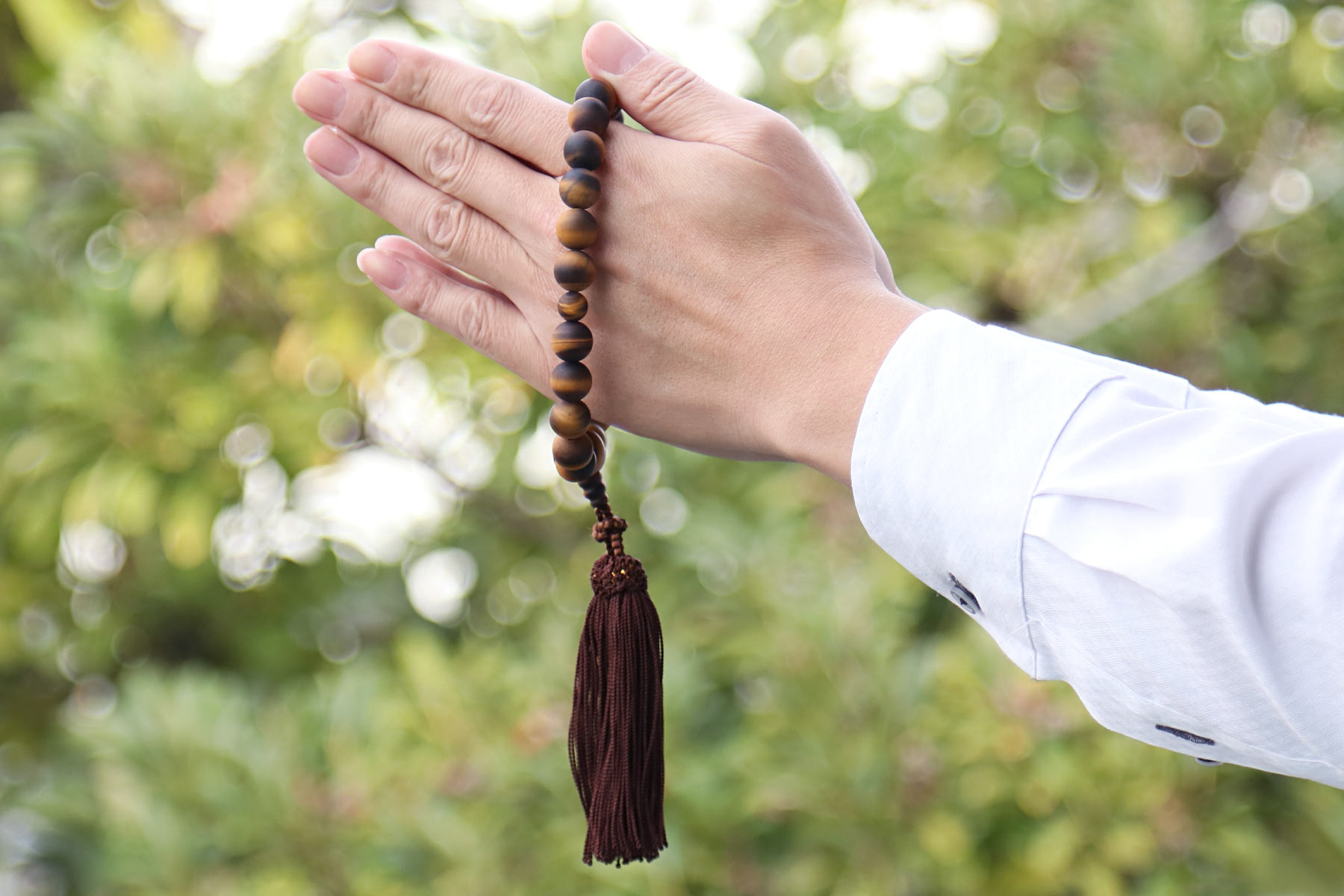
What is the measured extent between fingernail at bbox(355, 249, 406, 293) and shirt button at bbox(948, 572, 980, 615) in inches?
24.4

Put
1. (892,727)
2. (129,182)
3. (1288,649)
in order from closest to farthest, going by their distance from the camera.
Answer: (1288,649), (892,727), (129,182)

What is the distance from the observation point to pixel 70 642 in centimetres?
292

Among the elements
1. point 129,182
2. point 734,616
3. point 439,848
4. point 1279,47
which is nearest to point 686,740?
point 734,616

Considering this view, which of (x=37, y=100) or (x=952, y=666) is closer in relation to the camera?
(x=952, y=666)

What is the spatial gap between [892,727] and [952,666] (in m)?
0.17

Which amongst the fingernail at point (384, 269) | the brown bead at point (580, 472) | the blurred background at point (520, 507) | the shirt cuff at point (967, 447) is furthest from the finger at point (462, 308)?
the blurred background at point (520, 507)

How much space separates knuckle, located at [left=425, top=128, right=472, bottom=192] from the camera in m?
0.95

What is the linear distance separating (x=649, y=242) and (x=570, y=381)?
137 millimetres

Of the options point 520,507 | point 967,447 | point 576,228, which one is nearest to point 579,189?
point 576,228

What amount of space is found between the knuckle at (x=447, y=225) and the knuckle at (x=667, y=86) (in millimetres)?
208

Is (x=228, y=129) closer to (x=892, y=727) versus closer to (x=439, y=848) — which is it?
(x=439, y=848)

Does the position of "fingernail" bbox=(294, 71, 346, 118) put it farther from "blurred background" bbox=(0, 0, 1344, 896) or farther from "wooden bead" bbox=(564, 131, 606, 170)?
"blurred background" bbox=(0, 0, 1344, 896)

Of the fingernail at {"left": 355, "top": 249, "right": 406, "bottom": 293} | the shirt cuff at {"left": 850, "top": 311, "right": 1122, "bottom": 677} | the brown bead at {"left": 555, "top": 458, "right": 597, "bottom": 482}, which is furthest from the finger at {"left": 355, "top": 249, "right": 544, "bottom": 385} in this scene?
the shirt cuff at {"left": 850, "top": 311, "right": 1122, "bottom": 677}

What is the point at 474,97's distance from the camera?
36.8 inches
